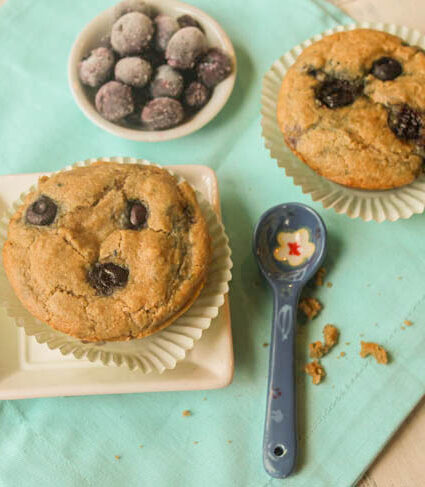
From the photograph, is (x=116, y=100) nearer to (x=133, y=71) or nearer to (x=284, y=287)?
(x=133, y=71)

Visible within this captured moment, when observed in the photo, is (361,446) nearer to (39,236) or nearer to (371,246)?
(371,246)

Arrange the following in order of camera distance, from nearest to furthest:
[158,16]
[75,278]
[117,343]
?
[75,278]
[117,343]
[158,16]

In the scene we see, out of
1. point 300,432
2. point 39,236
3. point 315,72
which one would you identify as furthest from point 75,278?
point 315,72

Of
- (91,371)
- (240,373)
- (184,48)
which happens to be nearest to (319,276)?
(240,373)

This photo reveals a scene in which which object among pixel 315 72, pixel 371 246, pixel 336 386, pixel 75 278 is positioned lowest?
pixel 336 386

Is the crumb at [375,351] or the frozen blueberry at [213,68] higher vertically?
the frozen blueberry at [213,68]

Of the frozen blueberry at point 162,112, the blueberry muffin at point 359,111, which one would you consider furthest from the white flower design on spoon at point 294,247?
the frozen blueberry at point 162,112

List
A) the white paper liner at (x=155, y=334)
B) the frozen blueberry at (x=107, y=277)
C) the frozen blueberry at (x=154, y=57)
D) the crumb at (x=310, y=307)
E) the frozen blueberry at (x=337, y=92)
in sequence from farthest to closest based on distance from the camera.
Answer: the frozen blueberry at (x=154, y=57)
the crumb at (x=310, y=307)
the frozen blueberry at (x=337, y=92)
the white paper liner at (x=155, y=334)
the frozen blueberry at (x=107, y=277)

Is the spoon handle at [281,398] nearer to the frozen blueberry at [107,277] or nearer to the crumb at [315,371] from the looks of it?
the crumb at [315,371]
